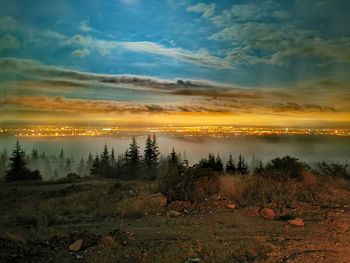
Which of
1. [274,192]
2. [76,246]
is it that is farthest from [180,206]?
[76,246]

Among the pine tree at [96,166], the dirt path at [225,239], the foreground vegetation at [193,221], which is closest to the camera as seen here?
the dirt path at [225,239]

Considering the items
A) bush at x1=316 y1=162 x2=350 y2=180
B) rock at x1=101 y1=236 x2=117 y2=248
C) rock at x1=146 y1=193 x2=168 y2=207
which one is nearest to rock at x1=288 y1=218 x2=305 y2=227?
rock at x1=146 y1=193 x2=168 y2=207

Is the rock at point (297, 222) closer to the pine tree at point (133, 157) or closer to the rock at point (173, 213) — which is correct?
the rock at point (173, 213)

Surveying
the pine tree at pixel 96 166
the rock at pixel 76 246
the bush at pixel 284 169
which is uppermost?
the bush at pixel 284 169

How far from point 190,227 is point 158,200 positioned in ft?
7.67

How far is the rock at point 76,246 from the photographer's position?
5.97 metres

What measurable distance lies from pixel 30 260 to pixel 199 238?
8.83ft

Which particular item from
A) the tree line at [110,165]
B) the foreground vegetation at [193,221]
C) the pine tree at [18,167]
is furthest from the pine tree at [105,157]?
the foreground vegetation at [193,221]

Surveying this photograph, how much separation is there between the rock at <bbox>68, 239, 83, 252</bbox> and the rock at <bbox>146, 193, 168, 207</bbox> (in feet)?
11.8

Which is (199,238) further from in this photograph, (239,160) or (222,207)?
(239,160)

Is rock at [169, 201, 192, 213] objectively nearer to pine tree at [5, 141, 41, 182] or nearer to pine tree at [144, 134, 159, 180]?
pine tree at [5, 141, 41, 182]

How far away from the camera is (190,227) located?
7.52m

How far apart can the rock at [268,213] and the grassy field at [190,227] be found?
0.29 ft

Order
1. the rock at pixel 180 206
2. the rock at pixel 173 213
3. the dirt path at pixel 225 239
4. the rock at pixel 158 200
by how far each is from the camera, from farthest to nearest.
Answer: the rock at pixel 158 200 < the rock at pixel 180 206 < the rock at pixel 173 213 < the dirt path at pixel 225 239
